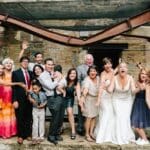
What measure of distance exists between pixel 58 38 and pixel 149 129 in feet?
14.1

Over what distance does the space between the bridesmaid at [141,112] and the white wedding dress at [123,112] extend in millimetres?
114

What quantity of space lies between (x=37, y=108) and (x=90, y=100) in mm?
1062

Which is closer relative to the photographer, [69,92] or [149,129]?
[69,92]

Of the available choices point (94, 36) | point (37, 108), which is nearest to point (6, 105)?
point (37, 108)

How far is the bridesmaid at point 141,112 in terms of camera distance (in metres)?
8.68

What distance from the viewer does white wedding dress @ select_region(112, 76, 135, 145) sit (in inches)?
343

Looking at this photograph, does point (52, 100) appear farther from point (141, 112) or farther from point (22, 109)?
point (141, 112)

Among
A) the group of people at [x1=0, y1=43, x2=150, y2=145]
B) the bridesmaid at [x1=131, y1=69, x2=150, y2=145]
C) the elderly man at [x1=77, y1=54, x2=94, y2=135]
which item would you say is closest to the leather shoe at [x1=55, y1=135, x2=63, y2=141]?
the group of people at [x1=0, y1=43, x2=150, y2=145]

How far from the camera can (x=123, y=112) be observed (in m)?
8.80

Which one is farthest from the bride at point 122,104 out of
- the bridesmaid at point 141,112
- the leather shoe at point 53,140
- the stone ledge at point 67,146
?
the leather shoe at point 53,140

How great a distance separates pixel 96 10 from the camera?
916cm


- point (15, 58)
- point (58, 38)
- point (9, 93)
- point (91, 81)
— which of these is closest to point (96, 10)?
point (91, 81)

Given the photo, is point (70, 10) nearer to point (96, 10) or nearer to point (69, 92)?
point (96, 10)

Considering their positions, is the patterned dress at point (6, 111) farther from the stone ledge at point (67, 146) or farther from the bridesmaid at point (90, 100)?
the bridesmaid at point (90, 100)
